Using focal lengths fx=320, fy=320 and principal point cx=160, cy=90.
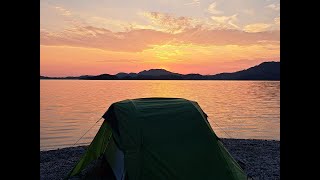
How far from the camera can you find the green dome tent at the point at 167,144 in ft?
23.7

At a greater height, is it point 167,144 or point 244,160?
point 167,144

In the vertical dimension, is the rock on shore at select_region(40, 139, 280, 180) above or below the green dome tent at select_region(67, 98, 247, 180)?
below

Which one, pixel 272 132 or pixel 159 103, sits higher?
pixel 159 103

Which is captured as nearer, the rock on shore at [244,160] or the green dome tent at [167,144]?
the green dome tent at [167,144]

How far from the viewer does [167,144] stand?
7.42 meters

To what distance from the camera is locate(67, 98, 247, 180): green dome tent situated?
723 cm

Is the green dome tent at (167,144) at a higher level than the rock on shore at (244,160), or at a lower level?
higher

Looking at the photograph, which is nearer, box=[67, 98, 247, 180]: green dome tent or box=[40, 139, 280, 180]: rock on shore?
box=[67, 98, 247, 180]: green dome tent

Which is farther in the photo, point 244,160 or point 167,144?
point 244,160
